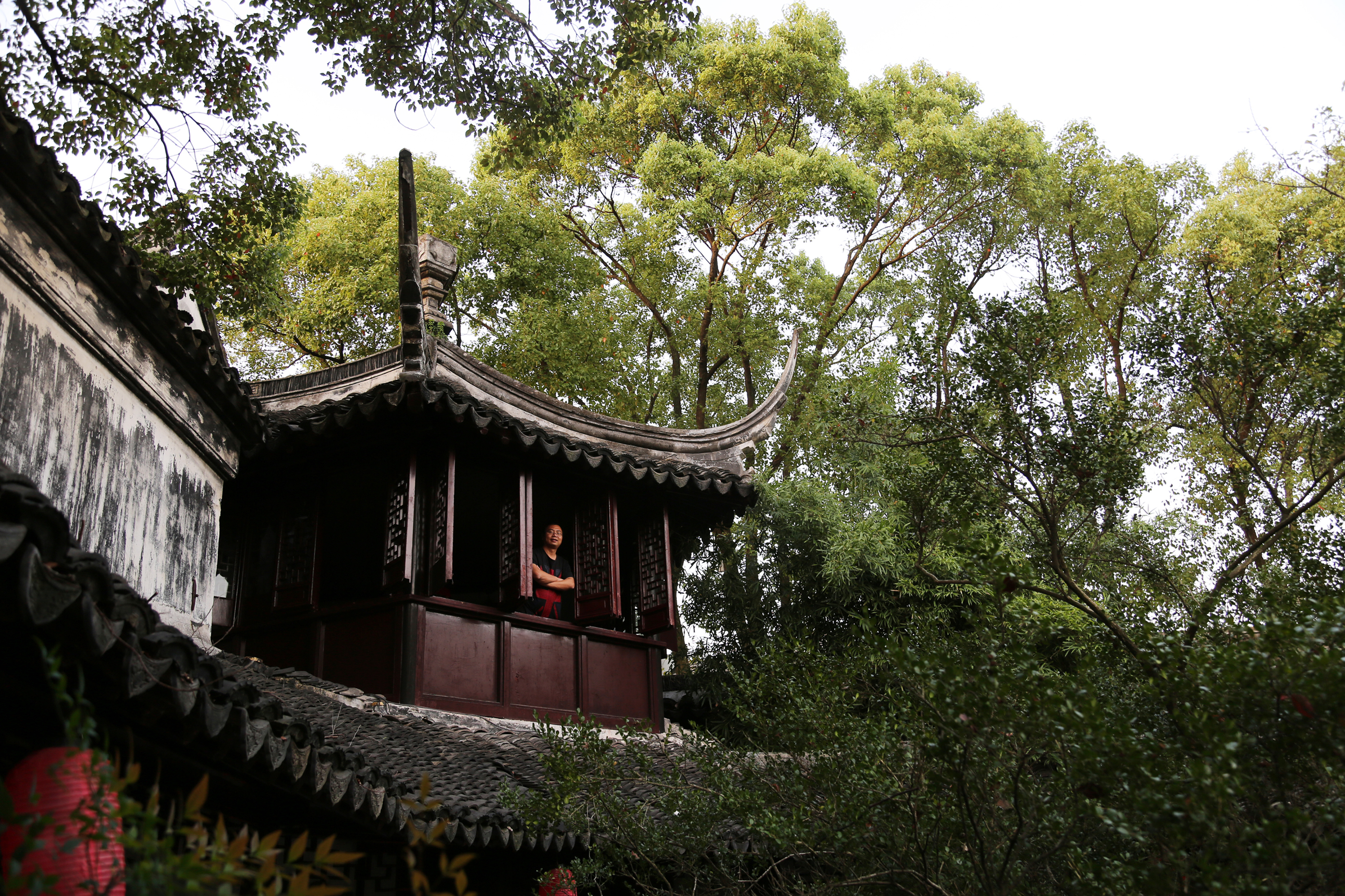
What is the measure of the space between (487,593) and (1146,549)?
17.1 feet

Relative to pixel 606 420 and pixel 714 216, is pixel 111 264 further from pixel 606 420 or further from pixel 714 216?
pixel 714 216

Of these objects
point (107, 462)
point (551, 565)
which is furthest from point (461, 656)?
point (107, 462)

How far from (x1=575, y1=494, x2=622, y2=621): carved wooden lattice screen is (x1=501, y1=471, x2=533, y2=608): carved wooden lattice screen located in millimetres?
534

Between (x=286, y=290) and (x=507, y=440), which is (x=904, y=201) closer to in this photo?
(x=286, y=290)

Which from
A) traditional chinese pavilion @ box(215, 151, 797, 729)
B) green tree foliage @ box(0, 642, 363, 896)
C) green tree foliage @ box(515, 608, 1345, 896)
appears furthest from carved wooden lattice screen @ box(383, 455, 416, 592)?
green tree foliage @ box(0, 642, 363, 896)

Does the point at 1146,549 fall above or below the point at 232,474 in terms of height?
below

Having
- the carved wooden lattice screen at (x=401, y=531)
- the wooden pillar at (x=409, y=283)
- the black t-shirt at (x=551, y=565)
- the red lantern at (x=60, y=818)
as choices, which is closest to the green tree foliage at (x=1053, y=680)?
the black t-shirt at (x=551, y=565)

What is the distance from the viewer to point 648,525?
7.96 metres

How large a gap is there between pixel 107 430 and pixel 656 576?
4112 mm

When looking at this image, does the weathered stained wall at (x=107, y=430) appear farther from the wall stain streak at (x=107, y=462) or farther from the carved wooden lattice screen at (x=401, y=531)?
the carved wooden lattice screen at (x=401, y=531)

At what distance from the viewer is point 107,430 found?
455cm

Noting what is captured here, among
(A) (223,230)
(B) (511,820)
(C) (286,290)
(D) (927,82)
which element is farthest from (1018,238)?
(B) (511,820)

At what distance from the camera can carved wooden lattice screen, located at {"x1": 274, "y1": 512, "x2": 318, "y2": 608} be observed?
7.02 metres

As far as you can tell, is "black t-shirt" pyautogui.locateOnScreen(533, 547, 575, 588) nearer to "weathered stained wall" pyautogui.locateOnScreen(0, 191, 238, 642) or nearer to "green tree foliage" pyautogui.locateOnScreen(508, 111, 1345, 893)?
"green tree foliage" pyautogui.locateOnScreen(508, 111, 1345, 893)
